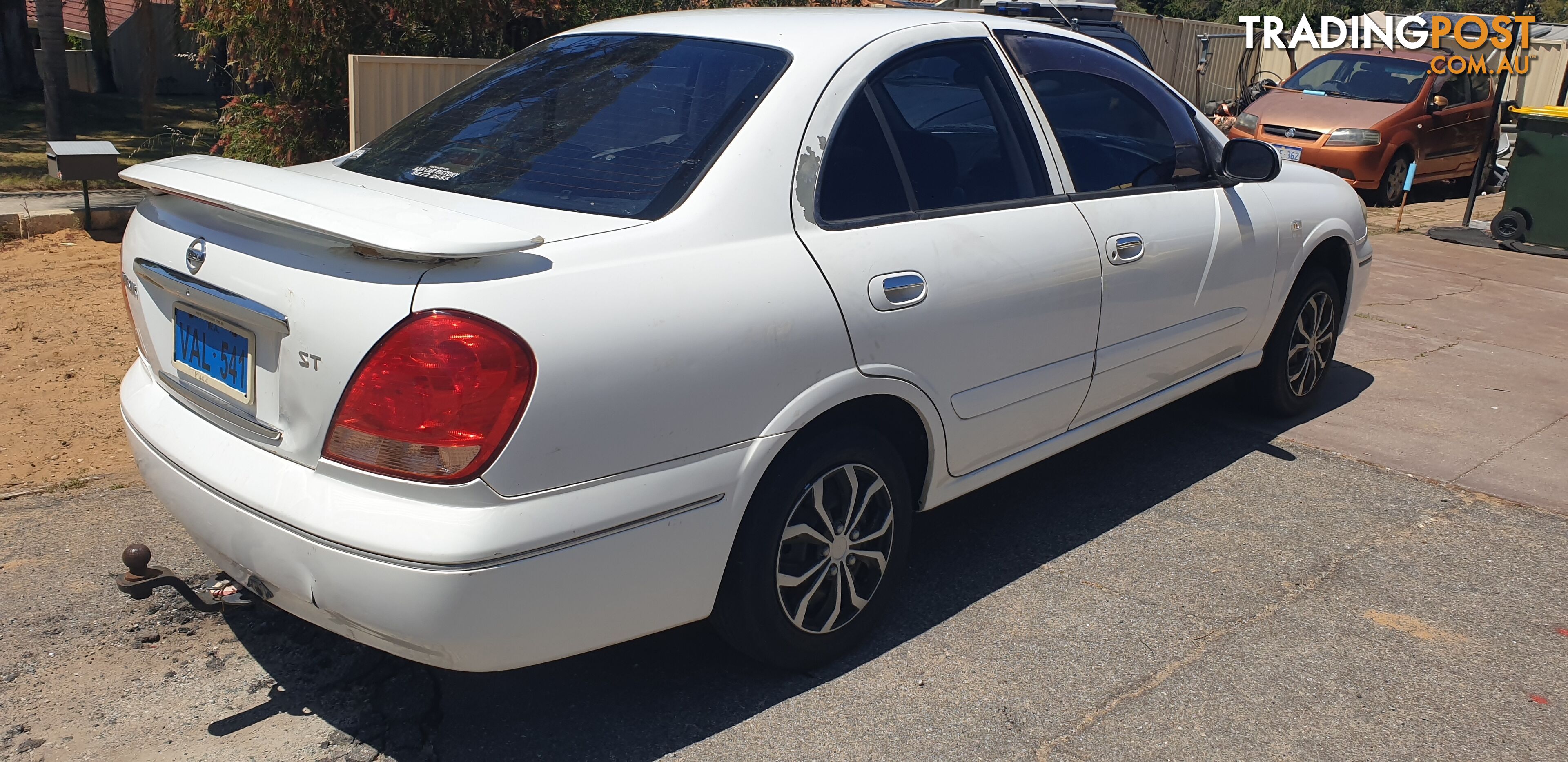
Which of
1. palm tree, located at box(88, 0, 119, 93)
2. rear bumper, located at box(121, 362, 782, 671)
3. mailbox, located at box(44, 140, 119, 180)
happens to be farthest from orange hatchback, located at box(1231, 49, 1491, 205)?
palm tree, located at box(88, 0, 119, 93)

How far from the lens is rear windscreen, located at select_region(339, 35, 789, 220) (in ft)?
9.85

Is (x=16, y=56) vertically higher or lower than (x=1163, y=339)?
higher

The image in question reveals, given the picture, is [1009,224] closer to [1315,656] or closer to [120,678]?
[1315,656]

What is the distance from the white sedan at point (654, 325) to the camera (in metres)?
2.48

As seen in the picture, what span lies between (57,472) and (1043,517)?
3.64 m

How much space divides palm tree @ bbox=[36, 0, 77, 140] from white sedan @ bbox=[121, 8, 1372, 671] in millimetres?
9885

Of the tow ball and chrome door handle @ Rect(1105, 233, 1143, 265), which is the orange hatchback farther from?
the tow ball

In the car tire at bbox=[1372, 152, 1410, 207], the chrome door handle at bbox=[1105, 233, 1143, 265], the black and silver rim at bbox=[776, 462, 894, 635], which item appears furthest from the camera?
the car tire at bbox=[1372, 152, 1410, 207]

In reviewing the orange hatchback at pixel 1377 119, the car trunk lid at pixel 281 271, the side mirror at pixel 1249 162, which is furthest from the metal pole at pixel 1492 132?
the car trunk lid at pixel 281 271

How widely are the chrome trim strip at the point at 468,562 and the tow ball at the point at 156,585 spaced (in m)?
0.28

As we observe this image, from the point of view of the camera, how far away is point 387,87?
26.9ft

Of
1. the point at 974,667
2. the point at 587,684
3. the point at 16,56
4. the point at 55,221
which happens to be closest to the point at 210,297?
the point at 587,684

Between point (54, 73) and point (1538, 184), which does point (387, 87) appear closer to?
point (54, 73)

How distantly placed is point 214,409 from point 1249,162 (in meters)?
3.61
